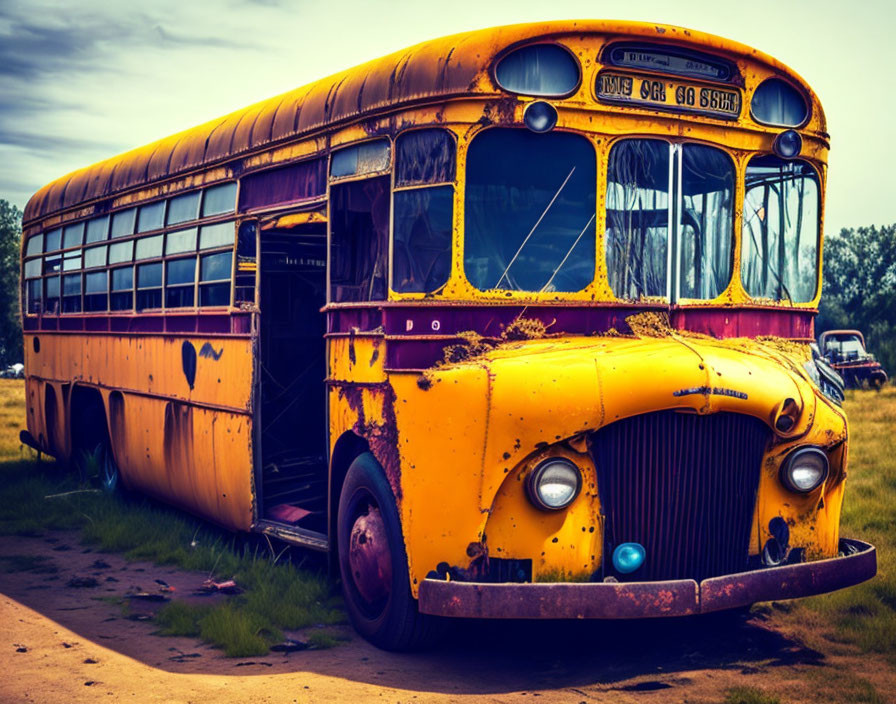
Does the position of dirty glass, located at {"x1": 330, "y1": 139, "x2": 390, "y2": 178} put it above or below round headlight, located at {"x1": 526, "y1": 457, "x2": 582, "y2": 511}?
above

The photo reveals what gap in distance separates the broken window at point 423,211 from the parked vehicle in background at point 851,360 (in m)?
26.8

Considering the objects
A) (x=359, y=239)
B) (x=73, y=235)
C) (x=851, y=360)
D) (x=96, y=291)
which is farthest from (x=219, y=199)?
(x=851, y=360)

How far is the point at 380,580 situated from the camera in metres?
5.80

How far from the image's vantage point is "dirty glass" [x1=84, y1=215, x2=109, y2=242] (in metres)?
10.9

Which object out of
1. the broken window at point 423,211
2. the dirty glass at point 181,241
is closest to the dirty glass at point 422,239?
the broken window at point 423,211

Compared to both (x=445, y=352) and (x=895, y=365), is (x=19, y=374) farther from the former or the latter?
(x=445, y=352)

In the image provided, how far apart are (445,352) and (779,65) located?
2548 mm

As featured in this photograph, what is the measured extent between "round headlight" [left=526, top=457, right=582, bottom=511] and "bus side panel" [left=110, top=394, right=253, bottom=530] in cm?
316

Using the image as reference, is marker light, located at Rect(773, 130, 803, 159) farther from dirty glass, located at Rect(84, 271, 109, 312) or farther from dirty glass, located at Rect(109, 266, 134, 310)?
dirty glass, located at Rect(84, 271, 109, 312)

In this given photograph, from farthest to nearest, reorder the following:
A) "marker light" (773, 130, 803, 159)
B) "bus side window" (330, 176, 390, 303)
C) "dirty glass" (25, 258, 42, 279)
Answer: "dirty glass" (25, 258, 42, 279) < "marker light" (773, 130, 803, 159) < "bus side window" (330, 176, 390, 303)

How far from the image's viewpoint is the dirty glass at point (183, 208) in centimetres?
883

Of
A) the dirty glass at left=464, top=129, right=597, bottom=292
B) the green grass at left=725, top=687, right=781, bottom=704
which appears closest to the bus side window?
the dirty glass at left=464, top=129, right=597, bottom=292

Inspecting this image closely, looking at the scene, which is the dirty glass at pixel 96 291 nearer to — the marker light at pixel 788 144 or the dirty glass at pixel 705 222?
the dirty glass at pixel 705 222

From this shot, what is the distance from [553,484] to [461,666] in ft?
3.87
